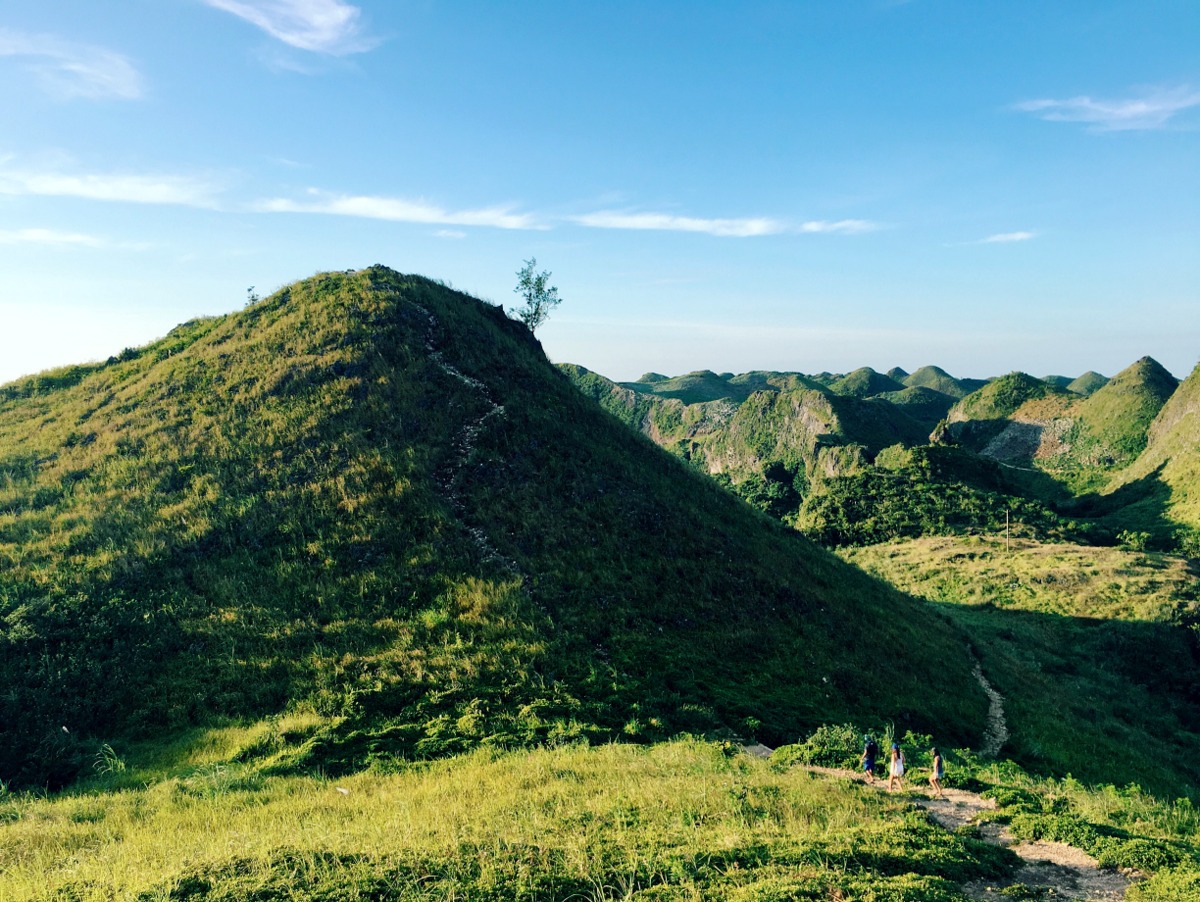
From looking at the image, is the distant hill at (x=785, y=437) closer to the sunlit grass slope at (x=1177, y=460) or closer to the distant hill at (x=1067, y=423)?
the distant hill at (x=1067, y=423)

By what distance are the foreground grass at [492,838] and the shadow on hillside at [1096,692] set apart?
16.9 m

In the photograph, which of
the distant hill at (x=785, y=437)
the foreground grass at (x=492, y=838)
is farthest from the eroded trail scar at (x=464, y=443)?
the distant hill at (x=785, y=437)

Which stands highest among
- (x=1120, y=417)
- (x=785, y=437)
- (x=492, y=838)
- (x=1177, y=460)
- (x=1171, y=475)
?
(x=1120, y=417)

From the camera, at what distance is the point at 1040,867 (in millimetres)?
11953

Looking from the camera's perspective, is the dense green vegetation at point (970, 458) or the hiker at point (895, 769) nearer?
the hiker at point (895, 769)

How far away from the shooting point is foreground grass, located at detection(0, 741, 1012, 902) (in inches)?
383

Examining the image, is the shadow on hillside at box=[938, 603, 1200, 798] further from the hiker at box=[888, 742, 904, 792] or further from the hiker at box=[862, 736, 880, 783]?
the hiker at box=[888, 742, 904, 792]

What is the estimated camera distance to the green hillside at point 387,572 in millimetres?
20047

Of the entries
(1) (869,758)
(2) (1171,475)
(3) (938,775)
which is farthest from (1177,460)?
(1) (869,758)

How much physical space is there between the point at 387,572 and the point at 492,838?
17143 mm

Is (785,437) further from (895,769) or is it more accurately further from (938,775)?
(895,769)

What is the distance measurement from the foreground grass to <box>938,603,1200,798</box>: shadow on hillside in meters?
16.9

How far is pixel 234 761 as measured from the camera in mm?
16922

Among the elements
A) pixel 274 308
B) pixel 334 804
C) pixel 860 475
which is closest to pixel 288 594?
pixel 334 804
